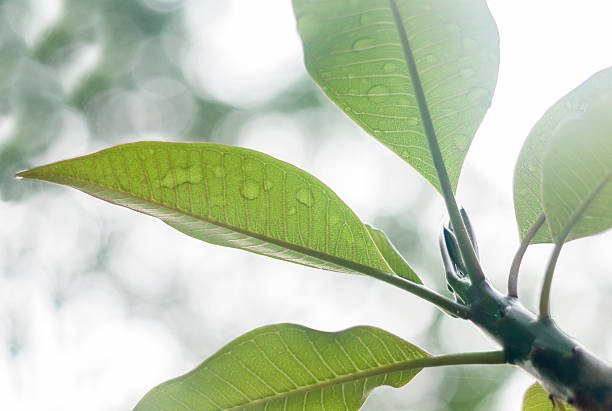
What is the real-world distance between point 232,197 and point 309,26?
23cm

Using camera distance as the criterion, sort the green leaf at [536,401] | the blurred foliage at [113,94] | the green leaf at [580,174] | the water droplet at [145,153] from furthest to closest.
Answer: the blurred foliage at [113,94], the green leaf at [536,401], the water droplet at [145,153], the green leaf at [580,174]

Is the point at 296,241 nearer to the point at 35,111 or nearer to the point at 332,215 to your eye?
the point at 332,215

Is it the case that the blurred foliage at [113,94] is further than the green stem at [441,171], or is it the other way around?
the blurred foliage at [113,94]

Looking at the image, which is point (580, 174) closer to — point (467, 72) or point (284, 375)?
point (467, 72)

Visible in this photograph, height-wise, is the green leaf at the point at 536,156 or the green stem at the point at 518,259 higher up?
the green leaf at the point at 536,156

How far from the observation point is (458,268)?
65cm

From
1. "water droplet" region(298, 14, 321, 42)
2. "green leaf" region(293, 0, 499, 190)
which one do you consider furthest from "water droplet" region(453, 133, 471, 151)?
"water droplet" region(298, 14, 321, 42)

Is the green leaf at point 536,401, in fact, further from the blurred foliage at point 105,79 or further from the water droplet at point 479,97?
the blurred foliage at point 105,79

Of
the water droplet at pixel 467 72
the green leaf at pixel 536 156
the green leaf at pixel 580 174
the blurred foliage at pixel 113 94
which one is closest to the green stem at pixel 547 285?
the green leaf at pixel 580 174

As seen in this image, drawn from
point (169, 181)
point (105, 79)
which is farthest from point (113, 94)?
point (169, 181)

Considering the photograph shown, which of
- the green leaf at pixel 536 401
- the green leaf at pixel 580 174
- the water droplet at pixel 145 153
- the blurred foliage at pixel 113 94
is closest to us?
the green leaf at pixel 580 174

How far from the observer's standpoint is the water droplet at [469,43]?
687 mm

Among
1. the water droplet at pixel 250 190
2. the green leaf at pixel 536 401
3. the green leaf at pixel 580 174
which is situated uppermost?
the water droplet at pixel 250 190

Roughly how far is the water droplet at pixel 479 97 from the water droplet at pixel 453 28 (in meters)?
0.08
